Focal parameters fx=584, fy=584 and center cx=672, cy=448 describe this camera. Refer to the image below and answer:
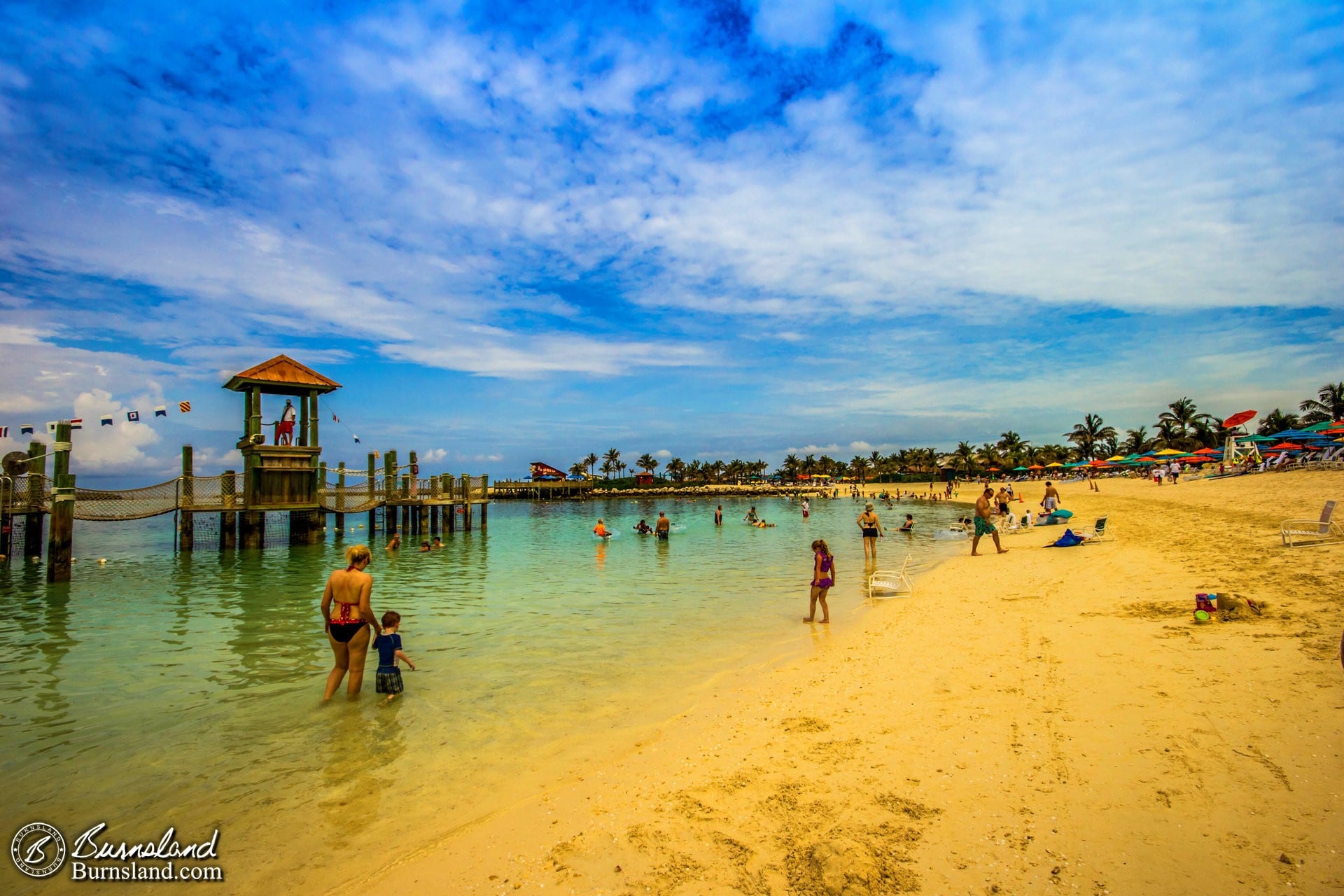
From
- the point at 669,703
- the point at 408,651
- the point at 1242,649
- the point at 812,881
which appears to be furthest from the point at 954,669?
the point at 408,651

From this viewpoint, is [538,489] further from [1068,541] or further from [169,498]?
[1068,541]

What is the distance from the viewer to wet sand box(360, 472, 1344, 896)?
347 centimetres

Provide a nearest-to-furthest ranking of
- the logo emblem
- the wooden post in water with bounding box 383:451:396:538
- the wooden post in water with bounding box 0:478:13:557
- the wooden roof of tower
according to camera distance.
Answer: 1. the logo emblem
2. the wooden post in water with bounding box 0:478:13:557
3. the wooden roof of tower
4. the wooden post in water with bounding box 383:451:396:538

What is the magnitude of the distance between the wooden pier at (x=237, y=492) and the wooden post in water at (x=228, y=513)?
0.04 meters

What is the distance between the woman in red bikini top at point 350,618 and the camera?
22.7 ft

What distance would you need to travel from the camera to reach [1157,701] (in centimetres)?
541

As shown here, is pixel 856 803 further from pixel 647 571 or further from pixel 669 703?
pixel 647 571

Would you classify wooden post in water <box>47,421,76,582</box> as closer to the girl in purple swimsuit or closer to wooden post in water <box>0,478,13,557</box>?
wooden post in water <box>0,478,13,557</box>

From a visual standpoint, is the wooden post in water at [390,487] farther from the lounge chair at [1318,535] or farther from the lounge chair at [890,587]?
the lounge chair at [1318,535]

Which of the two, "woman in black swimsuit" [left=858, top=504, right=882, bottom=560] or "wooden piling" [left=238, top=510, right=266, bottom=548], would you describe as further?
"wooden piling" [left=238, top=510, right=266, bottom=548]

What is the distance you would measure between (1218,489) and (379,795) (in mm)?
42658

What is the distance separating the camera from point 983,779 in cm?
447

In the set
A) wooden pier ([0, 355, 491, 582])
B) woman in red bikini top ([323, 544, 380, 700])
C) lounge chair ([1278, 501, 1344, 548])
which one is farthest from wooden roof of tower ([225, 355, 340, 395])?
lounge chair ([1278, 501, 1344, 548])

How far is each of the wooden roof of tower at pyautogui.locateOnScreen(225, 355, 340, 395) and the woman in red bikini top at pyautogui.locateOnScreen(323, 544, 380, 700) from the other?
23038 millimetres
